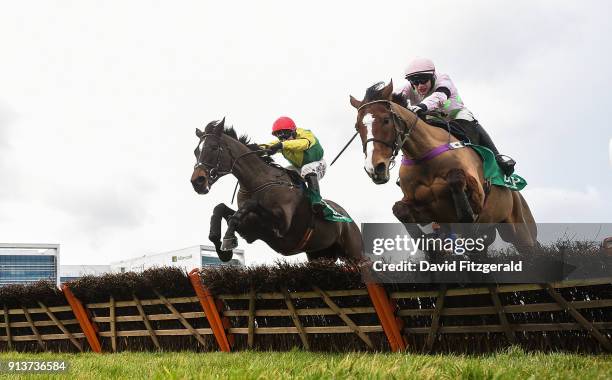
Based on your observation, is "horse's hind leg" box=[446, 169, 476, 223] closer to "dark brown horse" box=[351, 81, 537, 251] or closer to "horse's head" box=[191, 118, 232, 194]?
"dark brown horse" box=[351, 81, 537, 251]

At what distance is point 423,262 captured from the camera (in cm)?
682

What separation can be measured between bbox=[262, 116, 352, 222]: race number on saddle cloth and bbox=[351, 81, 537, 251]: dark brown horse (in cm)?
232

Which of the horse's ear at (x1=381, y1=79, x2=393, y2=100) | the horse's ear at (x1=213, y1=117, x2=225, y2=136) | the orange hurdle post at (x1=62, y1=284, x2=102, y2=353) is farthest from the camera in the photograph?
the orange hurdle post at (x1=62, y1=284, x2=102, y2=353)

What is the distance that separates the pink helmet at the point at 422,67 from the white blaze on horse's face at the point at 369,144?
1.30 m

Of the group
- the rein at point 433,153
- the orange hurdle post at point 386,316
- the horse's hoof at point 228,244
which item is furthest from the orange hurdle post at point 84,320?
the rein at point 433,153

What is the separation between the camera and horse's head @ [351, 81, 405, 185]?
20.6 feet

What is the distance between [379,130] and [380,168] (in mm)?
482

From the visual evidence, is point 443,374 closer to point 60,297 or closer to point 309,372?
point 309,372

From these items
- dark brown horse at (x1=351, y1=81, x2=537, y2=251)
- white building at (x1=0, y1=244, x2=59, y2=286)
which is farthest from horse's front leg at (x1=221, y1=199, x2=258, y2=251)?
white building at (x1=0, y1=244, x2=59, y2=286)

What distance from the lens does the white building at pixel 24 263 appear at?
86.2 meters

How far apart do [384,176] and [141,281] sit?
514 centimetres

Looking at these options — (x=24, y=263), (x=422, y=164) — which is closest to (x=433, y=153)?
(x=422, y=164)

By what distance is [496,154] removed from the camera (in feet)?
25.6

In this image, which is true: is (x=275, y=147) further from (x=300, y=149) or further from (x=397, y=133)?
(x=397, y=133)
